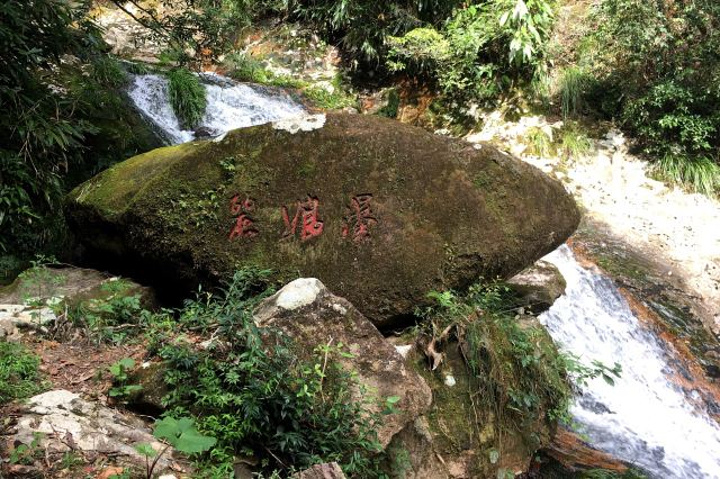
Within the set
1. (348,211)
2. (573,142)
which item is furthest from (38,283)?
(573,142)

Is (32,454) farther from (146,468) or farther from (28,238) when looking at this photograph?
(28,238)

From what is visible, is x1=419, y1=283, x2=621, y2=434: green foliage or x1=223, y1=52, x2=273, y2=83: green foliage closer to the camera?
x1=419, y1=283, x2=621, y2=434: green foliage

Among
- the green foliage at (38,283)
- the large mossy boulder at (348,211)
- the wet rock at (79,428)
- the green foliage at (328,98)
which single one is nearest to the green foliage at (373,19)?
the green foliage at (328,98)

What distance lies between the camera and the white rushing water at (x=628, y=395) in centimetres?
464

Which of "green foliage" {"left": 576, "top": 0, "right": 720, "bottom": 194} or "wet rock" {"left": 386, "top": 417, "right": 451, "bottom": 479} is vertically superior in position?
"green foliage" {"left": 576, "top": 0, "right": 720, "bottom": 194}

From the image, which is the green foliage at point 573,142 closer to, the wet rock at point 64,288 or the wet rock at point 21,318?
the wet rock at point 64,288

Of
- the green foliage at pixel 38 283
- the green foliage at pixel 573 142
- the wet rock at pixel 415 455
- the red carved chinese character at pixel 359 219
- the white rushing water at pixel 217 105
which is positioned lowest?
the wet rock at pixel 415 455

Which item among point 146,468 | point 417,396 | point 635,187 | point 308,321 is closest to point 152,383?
point 146,468

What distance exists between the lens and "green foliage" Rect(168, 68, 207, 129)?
343 inches

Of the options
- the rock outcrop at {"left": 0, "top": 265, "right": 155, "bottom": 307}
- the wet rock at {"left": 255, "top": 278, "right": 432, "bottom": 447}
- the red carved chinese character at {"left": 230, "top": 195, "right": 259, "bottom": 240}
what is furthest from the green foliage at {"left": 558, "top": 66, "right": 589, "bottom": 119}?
the rock outcrop at {"left": 0, "top": 265, "right": 155, "bottom": 307}

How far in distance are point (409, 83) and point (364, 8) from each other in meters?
1.98

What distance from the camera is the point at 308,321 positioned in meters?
3.20

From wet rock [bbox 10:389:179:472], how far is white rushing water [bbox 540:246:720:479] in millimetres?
3735

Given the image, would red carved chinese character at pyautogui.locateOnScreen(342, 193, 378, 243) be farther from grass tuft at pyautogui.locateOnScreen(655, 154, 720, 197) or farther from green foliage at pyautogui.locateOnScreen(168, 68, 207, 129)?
grass tuft at pyautogui.locateOnScreen(655, 154, 720, 197)
